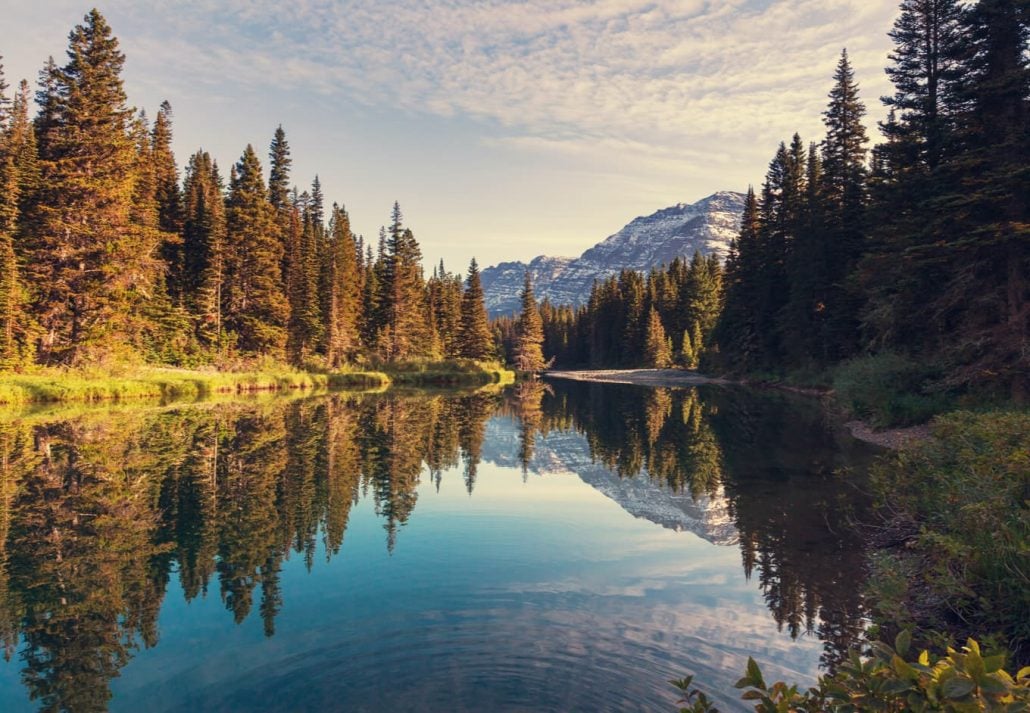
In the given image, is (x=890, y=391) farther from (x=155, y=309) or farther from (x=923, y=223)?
(x=155, y=309)

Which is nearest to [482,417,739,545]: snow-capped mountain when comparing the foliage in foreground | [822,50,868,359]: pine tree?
the foliage in foreground

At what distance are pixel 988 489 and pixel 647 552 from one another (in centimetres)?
515

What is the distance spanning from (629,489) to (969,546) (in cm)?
1028

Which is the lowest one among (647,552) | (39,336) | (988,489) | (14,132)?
(647,552)

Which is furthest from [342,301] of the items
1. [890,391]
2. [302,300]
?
[890,391]

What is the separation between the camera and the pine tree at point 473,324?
83.6 m

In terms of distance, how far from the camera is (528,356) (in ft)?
299

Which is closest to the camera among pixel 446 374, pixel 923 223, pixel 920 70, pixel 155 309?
pixel 923 223

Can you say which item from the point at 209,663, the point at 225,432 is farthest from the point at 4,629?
the point at 225,432

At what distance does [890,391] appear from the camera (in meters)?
23.4

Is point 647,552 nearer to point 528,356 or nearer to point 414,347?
point 414,347

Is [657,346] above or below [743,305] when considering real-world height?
below

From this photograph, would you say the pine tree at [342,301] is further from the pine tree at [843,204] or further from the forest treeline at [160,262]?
the pine tree at [843,204]

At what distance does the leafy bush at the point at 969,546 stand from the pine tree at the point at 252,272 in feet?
185
